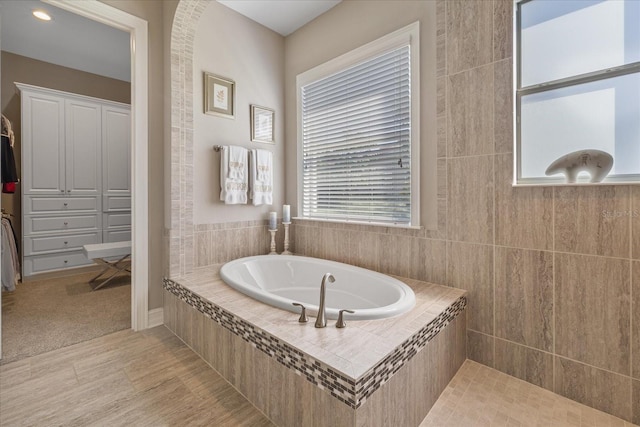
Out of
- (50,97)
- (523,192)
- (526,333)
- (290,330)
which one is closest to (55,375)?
(290,330)

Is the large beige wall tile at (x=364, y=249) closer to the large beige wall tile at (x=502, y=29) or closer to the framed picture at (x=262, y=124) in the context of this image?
the framed picture at (x=262, y=124)

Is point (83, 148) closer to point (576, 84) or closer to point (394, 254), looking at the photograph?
point (394, 254)

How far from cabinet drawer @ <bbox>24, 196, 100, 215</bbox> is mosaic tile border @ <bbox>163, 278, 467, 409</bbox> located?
3.35 meters

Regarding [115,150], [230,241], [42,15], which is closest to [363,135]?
[230,241]

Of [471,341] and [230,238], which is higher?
[230,238]

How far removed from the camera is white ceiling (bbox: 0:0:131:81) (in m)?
2.79

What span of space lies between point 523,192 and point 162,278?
269 centimetres

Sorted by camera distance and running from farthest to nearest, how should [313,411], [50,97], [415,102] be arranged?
[50,97] < [415,102] < [313,411]

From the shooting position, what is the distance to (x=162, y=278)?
8.07 ft

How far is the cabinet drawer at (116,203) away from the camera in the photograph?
13.7ft

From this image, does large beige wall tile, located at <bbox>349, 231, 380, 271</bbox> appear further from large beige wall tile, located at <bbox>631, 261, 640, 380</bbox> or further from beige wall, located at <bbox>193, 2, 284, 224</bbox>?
large beige wall tile, located at <bbox>631, 261, 640, 380</bbox>

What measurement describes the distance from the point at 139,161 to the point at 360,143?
1794 mm

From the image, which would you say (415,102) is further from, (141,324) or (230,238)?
(141,324)

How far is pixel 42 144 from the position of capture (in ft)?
11.9
